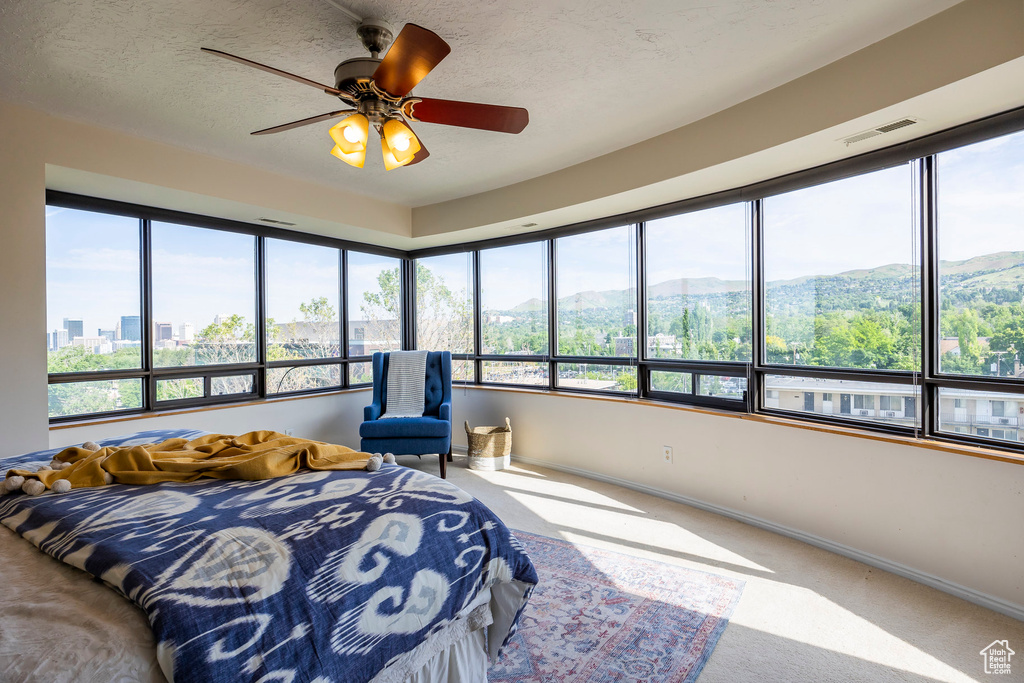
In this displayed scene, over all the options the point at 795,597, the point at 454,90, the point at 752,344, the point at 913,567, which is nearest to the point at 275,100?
the point at 454,90

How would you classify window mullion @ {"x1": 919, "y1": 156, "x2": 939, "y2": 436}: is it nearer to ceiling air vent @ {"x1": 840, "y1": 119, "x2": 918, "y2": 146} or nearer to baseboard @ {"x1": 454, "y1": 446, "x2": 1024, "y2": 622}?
ceiling air vent @ {"x1": 840, "y1": 119, "x2": 918, "y2": 146}

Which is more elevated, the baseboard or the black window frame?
the black window frame

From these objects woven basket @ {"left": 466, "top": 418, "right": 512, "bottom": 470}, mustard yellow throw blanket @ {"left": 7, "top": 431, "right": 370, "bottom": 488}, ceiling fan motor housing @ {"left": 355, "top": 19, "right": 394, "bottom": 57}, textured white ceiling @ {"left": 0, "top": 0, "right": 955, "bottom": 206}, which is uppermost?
textured white ceiling @ {"left": 0, "top": 0, "right": 955, "bottom": 206}

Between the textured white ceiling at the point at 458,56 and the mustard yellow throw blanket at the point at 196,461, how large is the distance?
1.80m

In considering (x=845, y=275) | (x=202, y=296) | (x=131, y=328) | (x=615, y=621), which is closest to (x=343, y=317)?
(x=202, y=296)

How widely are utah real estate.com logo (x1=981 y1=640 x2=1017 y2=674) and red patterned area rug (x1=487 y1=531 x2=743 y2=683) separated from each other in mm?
887

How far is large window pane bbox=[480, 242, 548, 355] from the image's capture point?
4.93 meters

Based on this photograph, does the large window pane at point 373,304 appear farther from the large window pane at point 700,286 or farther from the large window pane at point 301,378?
the large window pane at point 700,286

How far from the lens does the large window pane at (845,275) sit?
2717 mm

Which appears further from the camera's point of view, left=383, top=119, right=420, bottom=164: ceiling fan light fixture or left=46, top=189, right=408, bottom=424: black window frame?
left=46, top=189, right=408, bottom=424: black window frame

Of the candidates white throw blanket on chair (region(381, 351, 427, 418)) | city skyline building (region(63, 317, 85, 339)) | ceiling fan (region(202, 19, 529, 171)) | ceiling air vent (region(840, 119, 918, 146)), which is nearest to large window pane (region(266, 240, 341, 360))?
white throw blanket on chair (region(381, 351, 427, 418))

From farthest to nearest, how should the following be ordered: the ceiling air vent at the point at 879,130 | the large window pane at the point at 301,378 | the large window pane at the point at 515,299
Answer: the large window pane at the point at 515,299
the large window pane at the point at 301,378
the ceiling air vent at the point at 879,130

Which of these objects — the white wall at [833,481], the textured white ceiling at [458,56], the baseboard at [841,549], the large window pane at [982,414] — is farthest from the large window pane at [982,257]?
the baseboard at [841,549]

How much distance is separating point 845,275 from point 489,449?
3.09 metres
